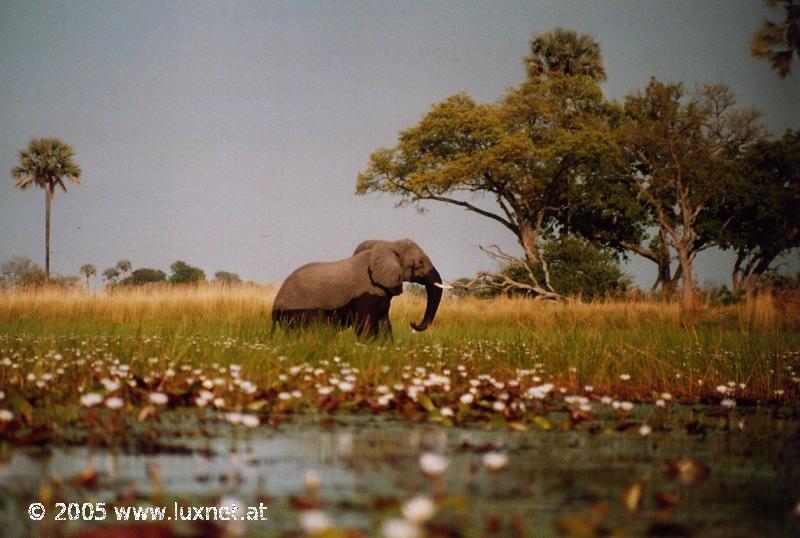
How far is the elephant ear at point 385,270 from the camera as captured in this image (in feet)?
42.4

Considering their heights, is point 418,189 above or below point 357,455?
above

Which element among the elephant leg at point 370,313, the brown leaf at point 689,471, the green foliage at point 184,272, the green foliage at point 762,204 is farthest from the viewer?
the green foliage at point 184,272

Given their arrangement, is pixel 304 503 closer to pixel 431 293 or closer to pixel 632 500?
pixel 632 500

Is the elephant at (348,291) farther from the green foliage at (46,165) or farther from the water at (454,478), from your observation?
the green foliage at (46,165)

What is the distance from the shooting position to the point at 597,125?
118 feet

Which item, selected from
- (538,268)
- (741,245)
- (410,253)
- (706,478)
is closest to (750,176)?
(741,245)

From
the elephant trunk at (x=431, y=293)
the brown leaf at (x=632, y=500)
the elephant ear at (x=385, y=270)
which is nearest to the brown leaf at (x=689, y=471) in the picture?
the brown leaf at (x=632, y=500)

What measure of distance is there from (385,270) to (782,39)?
1773cm

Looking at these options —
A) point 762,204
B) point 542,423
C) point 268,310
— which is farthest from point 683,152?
point 542,423

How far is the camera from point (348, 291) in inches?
517

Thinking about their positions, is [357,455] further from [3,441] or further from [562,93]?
[562,93]

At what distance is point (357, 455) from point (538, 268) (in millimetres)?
29036

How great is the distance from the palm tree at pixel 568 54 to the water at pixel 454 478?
1375 inches

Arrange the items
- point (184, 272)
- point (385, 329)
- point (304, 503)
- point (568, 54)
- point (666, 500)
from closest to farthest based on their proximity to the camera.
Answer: point (304, 503) < point (666, 500) < point (385, 329) < point (568, 54) < point (184, 272)
